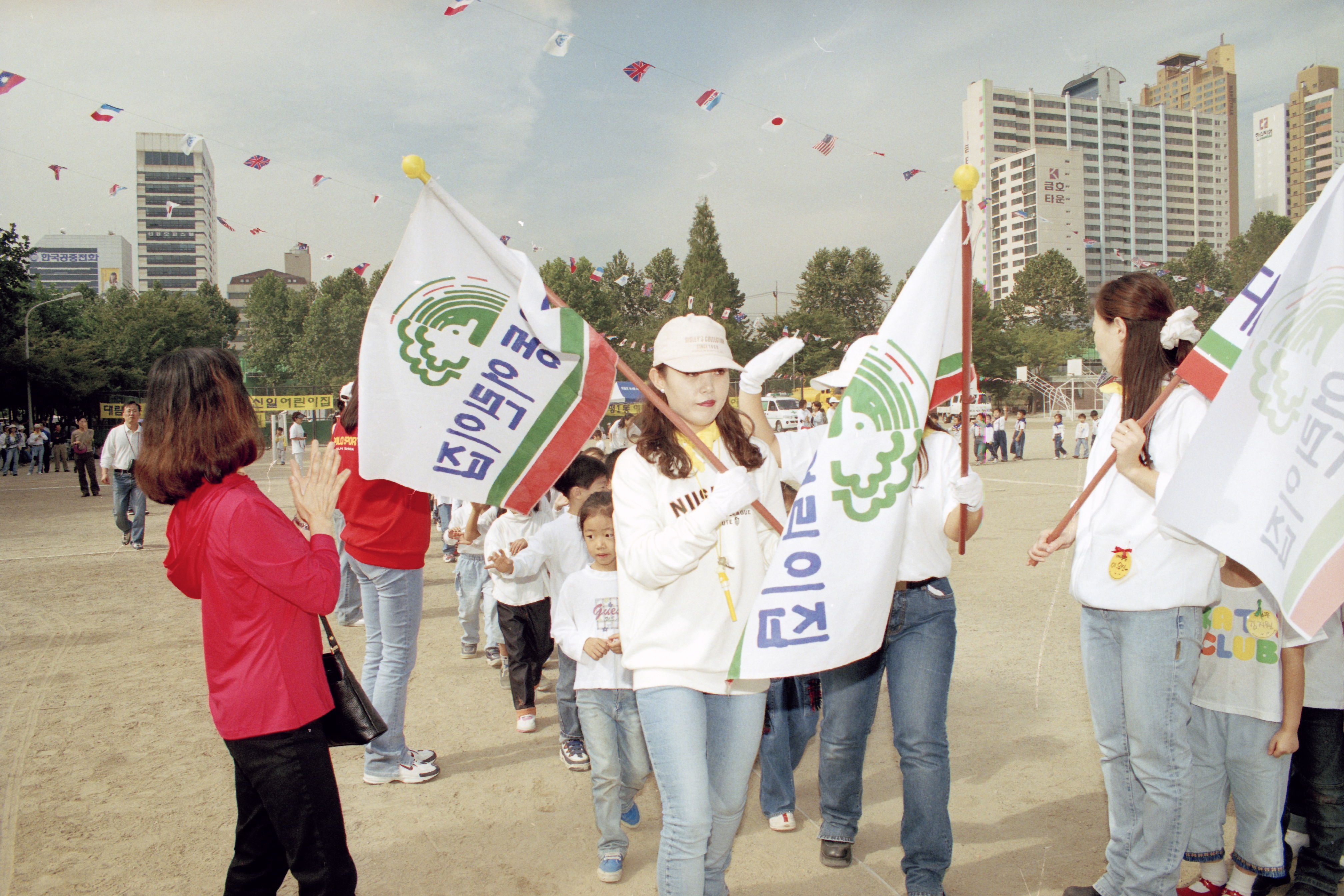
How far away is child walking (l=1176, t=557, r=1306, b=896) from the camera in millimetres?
2869

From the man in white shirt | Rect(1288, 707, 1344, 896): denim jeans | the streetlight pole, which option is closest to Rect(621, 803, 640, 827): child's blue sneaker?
Rect(1288, 707, 1344, 896): denim jeans

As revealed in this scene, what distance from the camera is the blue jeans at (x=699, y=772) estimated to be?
7.86 ft

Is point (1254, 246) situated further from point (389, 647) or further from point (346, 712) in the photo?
point (346, 712)

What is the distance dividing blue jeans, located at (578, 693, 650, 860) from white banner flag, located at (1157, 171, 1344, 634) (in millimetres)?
2018

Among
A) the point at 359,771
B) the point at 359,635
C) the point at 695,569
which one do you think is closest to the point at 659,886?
the point at 695,569

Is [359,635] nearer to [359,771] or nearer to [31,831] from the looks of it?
[359,771]

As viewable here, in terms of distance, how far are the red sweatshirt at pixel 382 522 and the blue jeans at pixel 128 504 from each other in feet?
32.1

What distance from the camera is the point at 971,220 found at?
9.16ft

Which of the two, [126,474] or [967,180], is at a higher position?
[967,180]

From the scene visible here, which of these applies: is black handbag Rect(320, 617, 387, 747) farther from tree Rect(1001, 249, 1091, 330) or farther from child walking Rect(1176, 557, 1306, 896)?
tree Rect(1001, 249, 1091, 330)

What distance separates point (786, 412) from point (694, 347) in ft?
129

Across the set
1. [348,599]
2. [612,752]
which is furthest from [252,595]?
[348,599]

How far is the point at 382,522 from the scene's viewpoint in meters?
4.11

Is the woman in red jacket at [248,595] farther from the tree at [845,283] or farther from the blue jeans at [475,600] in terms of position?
the tree at [845,283]
